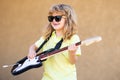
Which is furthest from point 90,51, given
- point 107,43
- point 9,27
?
point 9,27

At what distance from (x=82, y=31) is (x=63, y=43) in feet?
11.6

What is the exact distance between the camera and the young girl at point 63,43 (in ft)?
11.8

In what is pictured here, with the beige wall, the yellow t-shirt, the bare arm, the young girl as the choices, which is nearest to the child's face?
the young girl

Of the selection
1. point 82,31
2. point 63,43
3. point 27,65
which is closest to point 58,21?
point 63,43

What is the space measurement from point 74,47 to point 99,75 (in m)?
3.82

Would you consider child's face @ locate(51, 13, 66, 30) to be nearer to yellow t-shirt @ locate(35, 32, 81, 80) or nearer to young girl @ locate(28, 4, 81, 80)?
young girl @ locate(28, 4, 81, 80)

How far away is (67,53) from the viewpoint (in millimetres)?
3570

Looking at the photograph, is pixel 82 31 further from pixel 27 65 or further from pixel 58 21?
pixel 27 65

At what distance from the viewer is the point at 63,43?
3.62 m

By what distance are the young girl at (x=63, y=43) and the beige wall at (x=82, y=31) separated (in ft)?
10.9

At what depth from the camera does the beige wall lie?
7012 mm

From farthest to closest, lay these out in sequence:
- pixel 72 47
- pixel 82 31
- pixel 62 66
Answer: pixel 82 31
pixel 62 66
pixel 72 47

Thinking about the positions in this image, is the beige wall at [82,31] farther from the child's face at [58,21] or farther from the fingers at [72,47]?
the fingers at [72,47]

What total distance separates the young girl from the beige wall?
10.9 feet
